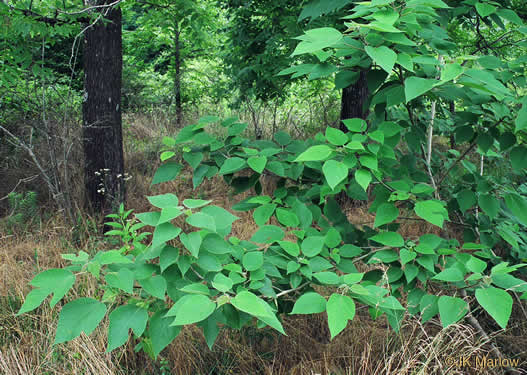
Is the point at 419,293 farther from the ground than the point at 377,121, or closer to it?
closer to it

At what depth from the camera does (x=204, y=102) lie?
984cm

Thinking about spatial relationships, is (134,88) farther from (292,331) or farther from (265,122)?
(292,331)

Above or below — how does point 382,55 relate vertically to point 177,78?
above

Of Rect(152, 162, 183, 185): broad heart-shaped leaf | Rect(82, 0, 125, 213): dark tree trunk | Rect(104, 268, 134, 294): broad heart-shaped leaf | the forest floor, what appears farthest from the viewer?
Rect(82, 0, 125, 213): dark tree trunk

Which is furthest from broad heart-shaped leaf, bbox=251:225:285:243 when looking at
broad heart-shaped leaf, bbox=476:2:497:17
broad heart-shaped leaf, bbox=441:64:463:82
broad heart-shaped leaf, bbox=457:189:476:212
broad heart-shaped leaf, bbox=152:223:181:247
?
broad heart-shaped leaf, bbox=476:2:497:17

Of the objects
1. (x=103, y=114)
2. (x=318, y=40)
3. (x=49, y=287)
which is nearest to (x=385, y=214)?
(x=318, y=40)

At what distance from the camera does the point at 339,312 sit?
2.84 ft

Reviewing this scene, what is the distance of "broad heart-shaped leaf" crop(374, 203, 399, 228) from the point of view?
4.11 ft

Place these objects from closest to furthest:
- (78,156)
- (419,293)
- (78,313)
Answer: (78,313), (419,293), (78,156)

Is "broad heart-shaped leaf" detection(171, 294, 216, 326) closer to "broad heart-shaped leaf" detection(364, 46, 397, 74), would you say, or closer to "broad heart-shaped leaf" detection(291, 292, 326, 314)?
"broad heart-shaped leaf" detection(291, 292, 326, 314)

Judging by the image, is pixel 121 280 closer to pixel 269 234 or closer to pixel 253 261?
pixel 253 261

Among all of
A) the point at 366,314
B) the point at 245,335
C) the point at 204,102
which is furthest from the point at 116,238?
the point at 204,102

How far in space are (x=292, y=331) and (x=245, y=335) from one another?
0.85 feet

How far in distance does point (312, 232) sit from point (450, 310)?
1.72 ft
